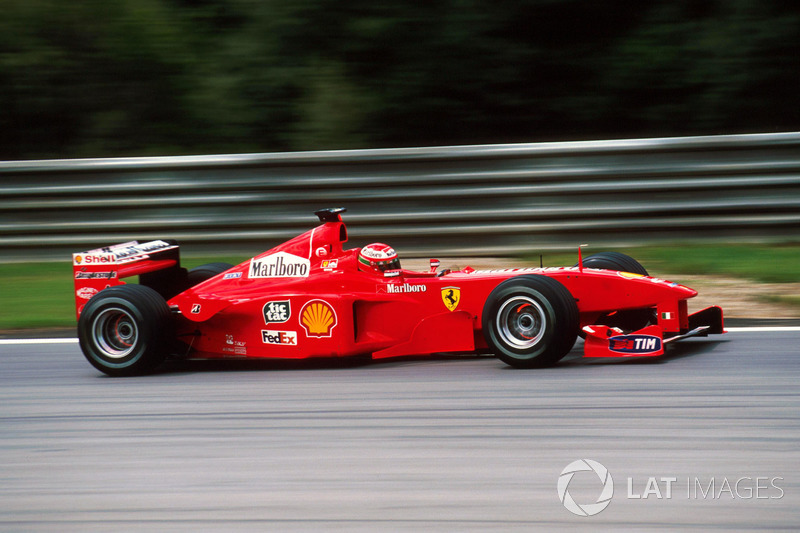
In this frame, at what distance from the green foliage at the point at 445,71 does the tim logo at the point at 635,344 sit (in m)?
6.30

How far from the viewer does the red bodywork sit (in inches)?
246

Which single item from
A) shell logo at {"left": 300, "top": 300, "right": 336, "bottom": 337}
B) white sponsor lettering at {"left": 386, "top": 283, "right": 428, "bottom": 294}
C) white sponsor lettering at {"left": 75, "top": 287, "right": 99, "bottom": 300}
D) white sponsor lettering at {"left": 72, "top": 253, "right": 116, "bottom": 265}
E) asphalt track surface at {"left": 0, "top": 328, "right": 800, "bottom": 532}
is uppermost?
white sponsor lettering at {"left": 72, "top": 253, "right": 116, "bottom": 265}

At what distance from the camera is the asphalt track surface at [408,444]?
3.97 metres

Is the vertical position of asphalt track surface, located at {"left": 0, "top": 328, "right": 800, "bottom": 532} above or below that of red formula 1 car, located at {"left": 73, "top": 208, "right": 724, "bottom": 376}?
below

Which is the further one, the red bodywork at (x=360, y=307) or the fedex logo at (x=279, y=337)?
the fedex logo at (x=279, y=337)

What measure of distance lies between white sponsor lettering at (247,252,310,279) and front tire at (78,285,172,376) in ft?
2.17

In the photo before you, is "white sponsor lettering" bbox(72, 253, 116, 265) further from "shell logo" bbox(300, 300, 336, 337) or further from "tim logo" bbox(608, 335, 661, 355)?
"tim logo" bbox(608, 335, 661, 355)

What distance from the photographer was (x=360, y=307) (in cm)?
654

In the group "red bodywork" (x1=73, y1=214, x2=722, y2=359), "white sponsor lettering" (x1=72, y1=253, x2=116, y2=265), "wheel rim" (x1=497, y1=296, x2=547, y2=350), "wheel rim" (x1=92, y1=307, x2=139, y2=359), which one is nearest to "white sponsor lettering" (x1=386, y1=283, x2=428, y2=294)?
"red bodywork" (x1=73, y1=214, x2=722, y2=359)

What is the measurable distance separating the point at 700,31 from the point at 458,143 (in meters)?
3.11

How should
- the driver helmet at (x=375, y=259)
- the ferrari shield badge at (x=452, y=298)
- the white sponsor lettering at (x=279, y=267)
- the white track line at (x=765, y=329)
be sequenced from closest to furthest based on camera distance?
the ferrari shield badge at (x=452, y=298)
the driver helmet at (x=375, y=259)
the white sponsor lettering at (x=279, y=267)
the white track line at (x=765, y=329)

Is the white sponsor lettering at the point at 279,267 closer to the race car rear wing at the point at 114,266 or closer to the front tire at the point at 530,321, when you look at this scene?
the race car rear wing at the point at 114,266

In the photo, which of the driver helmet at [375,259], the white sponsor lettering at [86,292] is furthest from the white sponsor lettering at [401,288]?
the white sponsor lettering at [86,292]

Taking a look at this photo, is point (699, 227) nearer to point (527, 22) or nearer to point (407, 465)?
point (527, 22)
